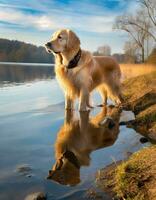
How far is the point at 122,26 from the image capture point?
45281mm

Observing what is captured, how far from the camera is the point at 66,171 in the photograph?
4.97 m

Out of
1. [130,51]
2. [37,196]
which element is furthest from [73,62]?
[130,51]

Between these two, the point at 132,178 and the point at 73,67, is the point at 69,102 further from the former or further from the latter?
the point at 132,178

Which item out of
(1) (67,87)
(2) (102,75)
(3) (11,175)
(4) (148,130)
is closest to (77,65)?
(1) (67,87)

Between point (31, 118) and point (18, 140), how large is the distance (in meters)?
2.48

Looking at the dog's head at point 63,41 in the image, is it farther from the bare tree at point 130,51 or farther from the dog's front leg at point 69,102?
the bare tree at point 130,51

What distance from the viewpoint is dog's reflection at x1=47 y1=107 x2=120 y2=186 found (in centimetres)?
493

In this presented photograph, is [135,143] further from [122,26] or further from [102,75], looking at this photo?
[122,26]

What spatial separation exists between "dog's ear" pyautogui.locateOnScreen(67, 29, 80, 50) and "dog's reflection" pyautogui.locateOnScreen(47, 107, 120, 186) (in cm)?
168

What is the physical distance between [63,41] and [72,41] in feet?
0.77

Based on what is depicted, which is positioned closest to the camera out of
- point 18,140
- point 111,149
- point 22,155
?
point 22,155

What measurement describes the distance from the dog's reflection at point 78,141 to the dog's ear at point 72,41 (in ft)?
5.52

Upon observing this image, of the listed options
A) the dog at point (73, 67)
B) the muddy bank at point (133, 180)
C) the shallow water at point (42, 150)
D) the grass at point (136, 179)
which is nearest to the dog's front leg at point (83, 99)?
the dog at point (73, 67)

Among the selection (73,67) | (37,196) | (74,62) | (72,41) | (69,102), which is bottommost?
(37,196)
